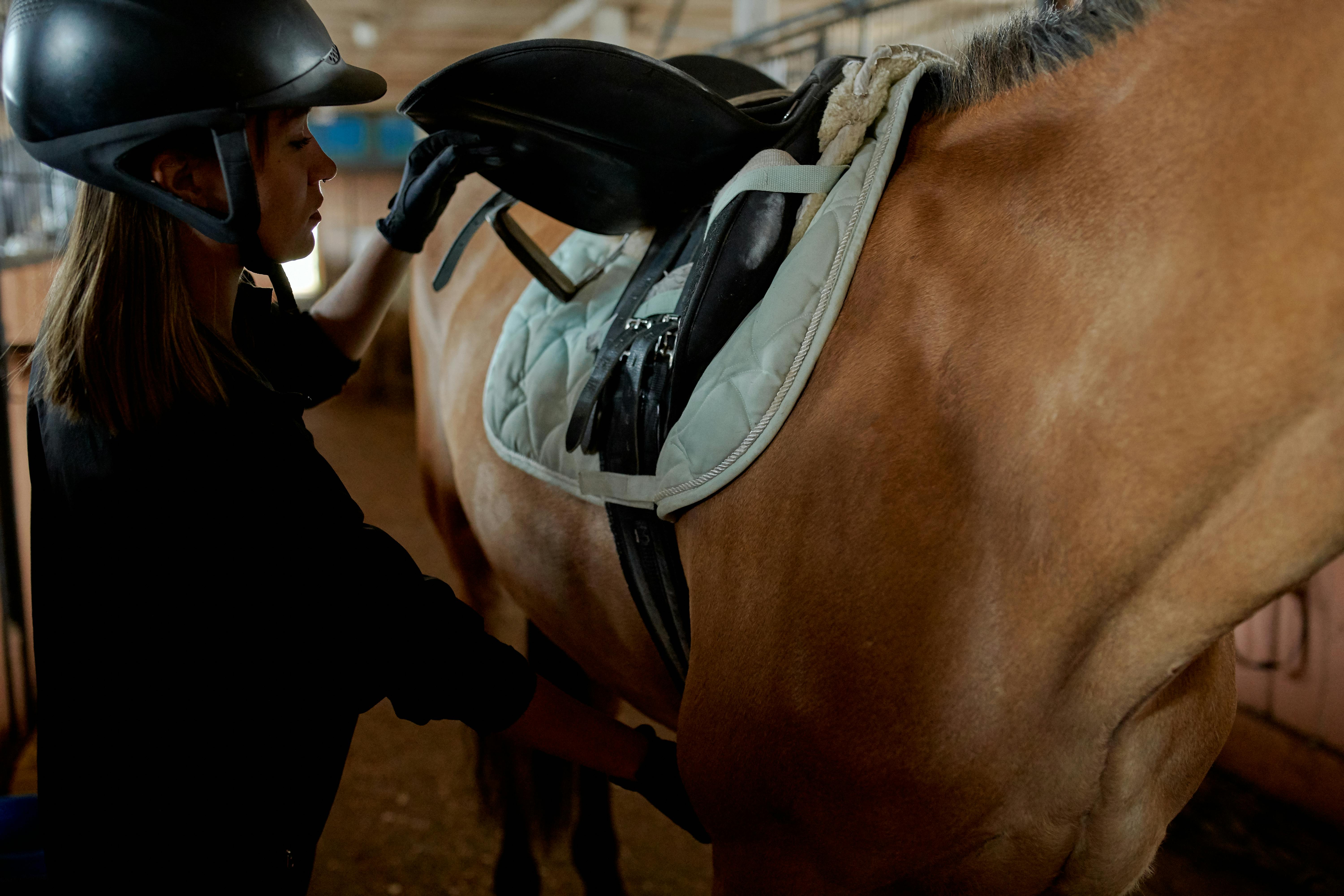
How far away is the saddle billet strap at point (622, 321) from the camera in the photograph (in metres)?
1.04

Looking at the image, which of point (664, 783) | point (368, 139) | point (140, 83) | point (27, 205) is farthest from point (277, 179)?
point (368, 139)

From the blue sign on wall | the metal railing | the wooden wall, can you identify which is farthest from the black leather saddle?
the blue sign on wall

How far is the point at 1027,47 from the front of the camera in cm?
77

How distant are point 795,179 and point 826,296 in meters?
0.16

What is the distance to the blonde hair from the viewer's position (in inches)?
29.7

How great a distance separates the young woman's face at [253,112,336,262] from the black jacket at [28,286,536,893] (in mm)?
151

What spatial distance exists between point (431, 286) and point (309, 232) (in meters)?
0.90

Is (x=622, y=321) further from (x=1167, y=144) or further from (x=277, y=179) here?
(x=1167, y=144)

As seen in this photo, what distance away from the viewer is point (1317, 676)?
210 centimetres

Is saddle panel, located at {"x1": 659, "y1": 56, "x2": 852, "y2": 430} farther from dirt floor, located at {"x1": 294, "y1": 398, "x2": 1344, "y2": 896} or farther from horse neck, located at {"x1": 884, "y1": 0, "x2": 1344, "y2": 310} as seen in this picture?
dirt floor, located at {"x1": 294, "y1": 398, "x2": 1344, "y2": 896}

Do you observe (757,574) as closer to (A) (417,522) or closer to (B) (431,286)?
Answer: (B) (431,286)

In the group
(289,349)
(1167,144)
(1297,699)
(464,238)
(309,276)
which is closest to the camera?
(1167,144)

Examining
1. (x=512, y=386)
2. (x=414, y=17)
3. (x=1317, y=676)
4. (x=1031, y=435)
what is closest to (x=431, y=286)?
(x=512, y=386)

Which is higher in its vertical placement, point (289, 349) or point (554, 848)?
point (289, 349)
